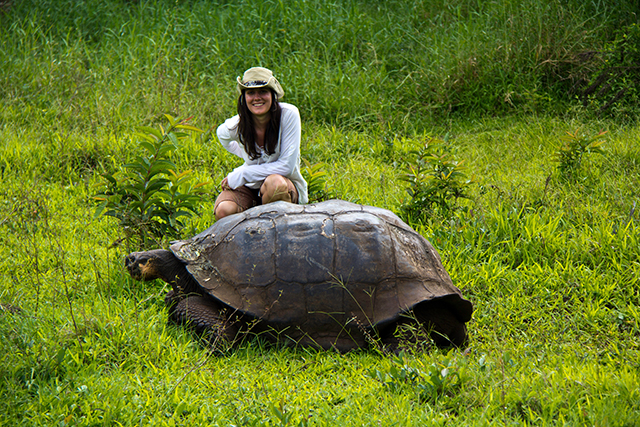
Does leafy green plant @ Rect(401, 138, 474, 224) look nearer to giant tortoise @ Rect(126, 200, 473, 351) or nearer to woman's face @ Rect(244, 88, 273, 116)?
giant tortoise @ Rect(126, 200, 473, 351)

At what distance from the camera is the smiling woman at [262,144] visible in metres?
3.94

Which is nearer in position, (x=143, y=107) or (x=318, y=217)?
(x=318, y=217)

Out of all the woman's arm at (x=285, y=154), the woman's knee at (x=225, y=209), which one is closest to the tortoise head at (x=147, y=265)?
the woman's knee at (x=225, y=209)

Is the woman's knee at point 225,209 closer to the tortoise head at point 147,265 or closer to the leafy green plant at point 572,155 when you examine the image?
the tortoise head at point 147,265

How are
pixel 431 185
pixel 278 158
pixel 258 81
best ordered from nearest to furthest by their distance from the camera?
pixel 258 81, pixel 278 158, pixel 431 185

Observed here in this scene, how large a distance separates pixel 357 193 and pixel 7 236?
9.78 ft

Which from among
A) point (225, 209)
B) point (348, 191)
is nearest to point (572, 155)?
point (348, 191)

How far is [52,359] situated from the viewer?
265 centimetres

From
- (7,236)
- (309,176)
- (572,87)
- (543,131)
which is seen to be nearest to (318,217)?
(309,176)

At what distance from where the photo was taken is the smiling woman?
3939 millimetres

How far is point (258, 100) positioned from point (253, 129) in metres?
0.25

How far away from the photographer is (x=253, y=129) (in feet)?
13.4

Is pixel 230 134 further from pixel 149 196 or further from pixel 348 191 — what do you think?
pixel 348 191

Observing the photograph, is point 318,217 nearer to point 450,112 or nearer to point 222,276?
point 222,276
